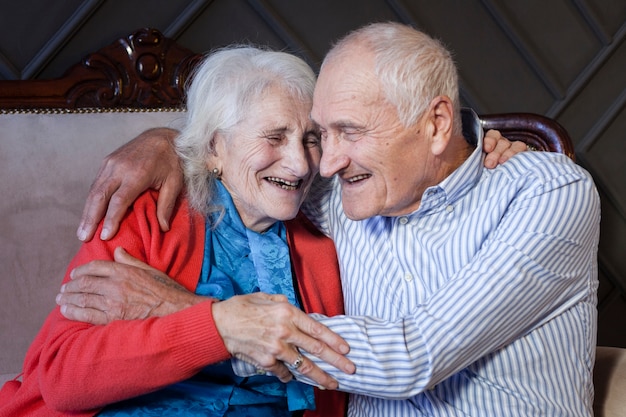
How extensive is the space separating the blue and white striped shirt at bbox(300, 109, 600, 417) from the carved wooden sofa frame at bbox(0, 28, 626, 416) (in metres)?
0.50

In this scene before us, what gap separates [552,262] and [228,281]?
688 mm

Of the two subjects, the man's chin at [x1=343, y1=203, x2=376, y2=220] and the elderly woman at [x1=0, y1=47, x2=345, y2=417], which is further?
the man's chin at [x1=343, y1=203, x2=376, y2=220]

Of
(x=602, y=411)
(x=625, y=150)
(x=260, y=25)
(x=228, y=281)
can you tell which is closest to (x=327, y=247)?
(x=228, y=281)

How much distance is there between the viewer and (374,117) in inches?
61.1

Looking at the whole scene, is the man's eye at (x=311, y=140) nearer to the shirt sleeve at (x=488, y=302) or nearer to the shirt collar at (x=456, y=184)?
the shirt collar at (x=456, y=184)

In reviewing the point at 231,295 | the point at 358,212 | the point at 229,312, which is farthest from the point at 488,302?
the point at 231,295

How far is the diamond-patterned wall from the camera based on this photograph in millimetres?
2400

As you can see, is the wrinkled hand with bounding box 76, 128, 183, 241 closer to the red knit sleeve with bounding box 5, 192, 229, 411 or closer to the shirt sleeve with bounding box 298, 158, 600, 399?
the red knit sleeve with bounding box 5, 192, 229, 411

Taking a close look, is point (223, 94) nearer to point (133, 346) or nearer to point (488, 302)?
point (133, 346)

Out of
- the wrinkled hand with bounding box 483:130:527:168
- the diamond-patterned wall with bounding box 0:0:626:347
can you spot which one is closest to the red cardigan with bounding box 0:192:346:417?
the wrinkled hand with bounding box 483:130:527:168

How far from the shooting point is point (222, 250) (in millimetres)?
1785

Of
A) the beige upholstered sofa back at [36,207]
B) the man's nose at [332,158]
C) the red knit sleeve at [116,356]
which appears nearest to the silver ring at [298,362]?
the red knit sleeve at [116,356]

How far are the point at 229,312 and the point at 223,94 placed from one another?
0.53 m

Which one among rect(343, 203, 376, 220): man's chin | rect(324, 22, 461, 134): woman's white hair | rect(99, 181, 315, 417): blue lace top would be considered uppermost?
rect(324, 22, 461, 134): woman's white hair
